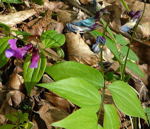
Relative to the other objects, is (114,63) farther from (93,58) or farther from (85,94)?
(85,94)

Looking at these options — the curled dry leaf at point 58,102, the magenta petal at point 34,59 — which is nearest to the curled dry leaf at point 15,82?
the curled dry leaf at point 58,102

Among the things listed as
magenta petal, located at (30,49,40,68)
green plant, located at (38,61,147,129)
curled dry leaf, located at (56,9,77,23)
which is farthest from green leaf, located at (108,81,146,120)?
curled dry leaf, located at (56,9,77,23)

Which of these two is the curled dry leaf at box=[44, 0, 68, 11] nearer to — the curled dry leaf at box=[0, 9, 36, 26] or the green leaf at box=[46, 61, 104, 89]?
the curled dry leaf at box=[0, 9, 36, 26]

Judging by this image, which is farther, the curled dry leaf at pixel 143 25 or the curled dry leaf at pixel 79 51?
the curled dry leaf at pixel 143 25

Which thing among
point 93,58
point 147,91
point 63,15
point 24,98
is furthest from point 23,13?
point 147,91

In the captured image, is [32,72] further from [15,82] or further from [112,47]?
[112,47]

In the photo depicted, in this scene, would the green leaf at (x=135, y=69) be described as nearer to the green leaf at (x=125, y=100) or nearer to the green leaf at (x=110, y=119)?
the green leaf at (x=125, y=100)

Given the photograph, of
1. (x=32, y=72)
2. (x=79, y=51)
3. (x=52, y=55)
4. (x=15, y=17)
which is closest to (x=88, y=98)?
(x=32, y=72)
